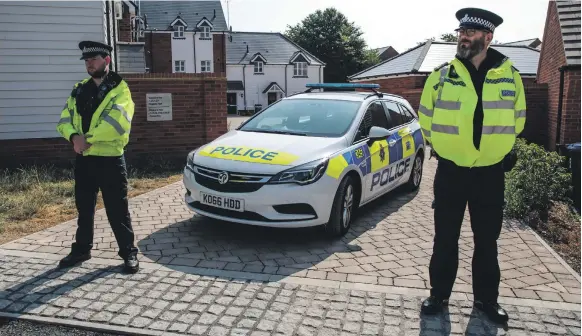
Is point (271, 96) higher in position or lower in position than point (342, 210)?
higher

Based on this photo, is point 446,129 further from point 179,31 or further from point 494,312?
point 179,31

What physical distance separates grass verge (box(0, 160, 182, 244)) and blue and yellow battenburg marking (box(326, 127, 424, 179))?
10.9 ft

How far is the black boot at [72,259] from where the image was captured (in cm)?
450

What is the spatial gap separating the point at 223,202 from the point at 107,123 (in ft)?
4.52

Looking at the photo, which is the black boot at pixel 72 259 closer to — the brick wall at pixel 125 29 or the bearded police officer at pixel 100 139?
the bearded police officer at pixel 100 139

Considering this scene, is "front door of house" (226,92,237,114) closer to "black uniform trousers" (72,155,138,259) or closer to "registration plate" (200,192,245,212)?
"registration plate" (200,192,245,212)

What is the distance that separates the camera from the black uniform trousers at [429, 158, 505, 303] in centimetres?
353

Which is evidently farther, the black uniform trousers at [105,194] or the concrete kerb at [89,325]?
the black uniform trousers at [105,194]

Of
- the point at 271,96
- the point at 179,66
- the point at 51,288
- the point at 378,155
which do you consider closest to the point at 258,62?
the point at 271,96

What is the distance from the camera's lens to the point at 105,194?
448cm

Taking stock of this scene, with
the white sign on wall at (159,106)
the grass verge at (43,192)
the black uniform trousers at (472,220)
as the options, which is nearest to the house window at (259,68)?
the white sign on wall at (159,106)

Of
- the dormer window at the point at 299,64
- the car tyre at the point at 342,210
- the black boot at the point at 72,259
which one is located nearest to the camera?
the black boot at the point at 72,259

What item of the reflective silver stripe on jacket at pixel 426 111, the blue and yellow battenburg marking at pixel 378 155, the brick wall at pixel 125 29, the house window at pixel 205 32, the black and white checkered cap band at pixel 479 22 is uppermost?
the house window at pixel 205 32

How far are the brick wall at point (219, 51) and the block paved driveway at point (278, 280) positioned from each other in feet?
147
